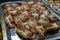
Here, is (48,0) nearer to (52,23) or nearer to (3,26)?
(52,23)

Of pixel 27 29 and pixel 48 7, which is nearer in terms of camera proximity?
pixel 27 29

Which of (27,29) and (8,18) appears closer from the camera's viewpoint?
(27,29)

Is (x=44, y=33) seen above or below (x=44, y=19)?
below

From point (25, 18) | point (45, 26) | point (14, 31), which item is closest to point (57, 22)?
point (45, 26)

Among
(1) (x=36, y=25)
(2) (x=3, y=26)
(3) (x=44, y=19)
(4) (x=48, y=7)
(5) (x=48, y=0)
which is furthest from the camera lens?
(5) (x=48, y=0)

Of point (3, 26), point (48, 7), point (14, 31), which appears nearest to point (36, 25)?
point (14, 31)

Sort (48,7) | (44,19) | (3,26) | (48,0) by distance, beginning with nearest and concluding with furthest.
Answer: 1. (3,26)
2. (44,19)
3. (48,7)
4. (48,0)

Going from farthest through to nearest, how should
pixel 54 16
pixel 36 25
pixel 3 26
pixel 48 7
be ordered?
1. pixel 48 7
2. pixel 54 16
3. pixel 36 25
4. pixel 3 26

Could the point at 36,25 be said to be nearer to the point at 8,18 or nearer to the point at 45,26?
the point at 45,26

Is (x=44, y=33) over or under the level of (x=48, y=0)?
under

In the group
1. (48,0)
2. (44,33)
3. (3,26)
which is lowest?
(44,33)
